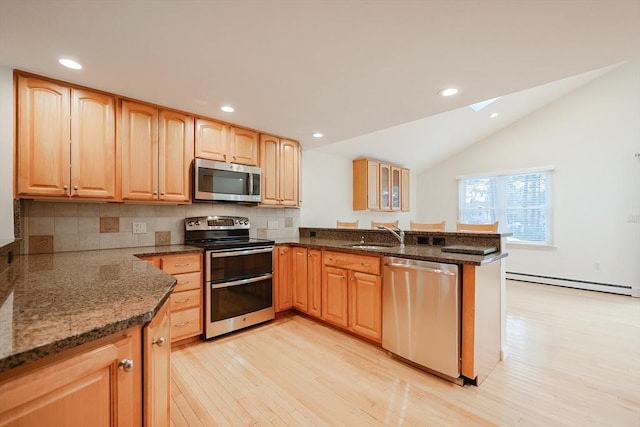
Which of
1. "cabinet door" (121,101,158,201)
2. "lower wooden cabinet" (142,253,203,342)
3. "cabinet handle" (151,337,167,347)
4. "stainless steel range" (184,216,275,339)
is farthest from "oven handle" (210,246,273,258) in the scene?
"cabinet handle" (151,337,167,347)

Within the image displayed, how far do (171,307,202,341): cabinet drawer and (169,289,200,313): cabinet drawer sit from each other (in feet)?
0.14

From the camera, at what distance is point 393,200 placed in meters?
5.67

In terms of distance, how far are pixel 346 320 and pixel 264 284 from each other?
37.7 inches

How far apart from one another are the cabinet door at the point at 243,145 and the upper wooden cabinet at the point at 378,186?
2.40 m

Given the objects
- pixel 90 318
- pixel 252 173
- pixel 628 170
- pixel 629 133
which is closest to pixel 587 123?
pixel 629 133

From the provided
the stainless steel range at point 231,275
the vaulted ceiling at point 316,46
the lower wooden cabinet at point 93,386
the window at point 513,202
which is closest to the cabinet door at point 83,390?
the lower wooden cabinet at point 93,386

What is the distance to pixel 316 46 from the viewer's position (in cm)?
162

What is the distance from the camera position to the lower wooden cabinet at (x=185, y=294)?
234 cm

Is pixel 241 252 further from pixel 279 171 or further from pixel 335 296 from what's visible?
pixel 279 171

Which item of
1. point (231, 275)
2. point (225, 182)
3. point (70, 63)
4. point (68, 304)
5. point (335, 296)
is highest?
point (70, 63)

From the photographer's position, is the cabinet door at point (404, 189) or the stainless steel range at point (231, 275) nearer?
the stainless steel range at point (231, 275)

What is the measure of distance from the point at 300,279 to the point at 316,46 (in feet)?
7.74

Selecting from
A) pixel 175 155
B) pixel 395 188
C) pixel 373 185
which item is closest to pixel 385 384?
pixel 175 155

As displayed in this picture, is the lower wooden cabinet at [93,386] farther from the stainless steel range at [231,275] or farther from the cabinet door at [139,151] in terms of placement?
the cabinet door at [139,151]
